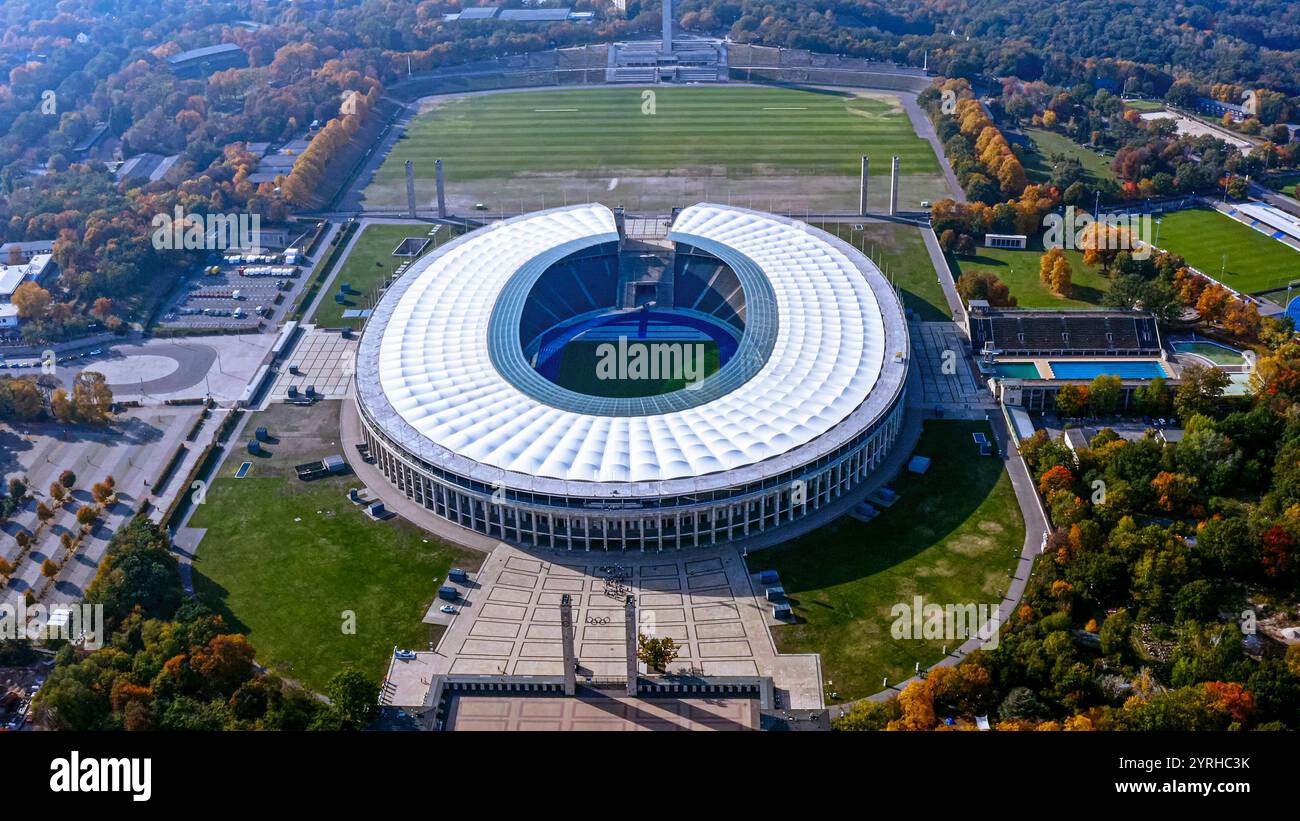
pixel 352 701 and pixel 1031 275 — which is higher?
pixel 1031 275

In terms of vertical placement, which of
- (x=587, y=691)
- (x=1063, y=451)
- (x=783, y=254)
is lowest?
(x=587, y=691)

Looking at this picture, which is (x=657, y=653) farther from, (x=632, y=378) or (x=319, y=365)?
(x=319, y=365)

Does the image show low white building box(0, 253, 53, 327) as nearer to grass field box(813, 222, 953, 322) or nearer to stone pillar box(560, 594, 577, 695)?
stone pillar box(560, 594, 577, 695)

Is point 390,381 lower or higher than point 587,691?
higher

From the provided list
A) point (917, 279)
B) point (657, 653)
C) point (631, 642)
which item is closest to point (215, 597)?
point (631, 642)

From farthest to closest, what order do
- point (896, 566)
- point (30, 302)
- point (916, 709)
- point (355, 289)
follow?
point (355, 289) → point (30, 302) → point (896, 566) → point (916, 709)

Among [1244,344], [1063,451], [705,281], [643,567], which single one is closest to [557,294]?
[705,281]
